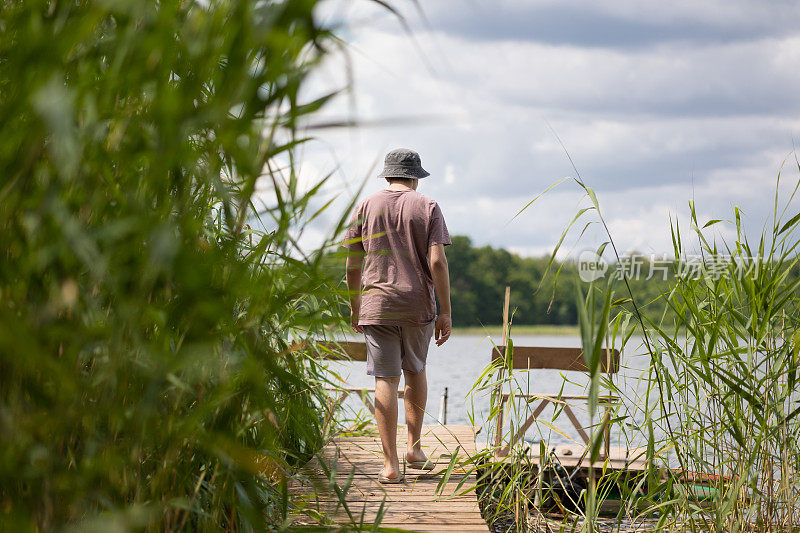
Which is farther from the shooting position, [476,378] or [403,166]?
[403,166]

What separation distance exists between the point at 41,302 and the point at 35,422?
195 millimetres

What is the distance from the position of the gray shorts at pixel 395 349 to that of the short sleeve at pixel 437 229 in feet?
1.50

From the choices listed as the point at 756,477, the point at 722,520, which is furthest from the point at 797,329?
the point at 722,520

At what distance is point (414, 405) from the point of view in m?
3.62

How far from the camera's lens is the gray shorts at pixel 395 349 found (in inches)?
138

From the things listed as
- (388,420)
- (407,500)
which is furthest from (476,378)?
(407,500)

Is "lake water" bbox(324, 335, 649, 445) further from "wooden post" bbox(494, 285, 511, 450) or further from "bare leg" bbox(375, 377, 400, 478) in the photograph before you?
"bare leg" bbox(375, 377, 400, 478)

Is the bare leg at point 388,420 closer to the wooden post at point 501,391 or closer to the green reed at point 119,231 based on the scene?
the wooden post at point 501,391

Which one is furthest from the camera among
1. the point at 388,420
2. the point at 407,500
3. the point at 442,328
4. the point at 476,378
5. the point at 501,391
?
the point at 442,328

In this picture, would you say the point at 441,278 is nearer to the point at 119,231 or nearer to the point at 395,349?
the point at 395,349

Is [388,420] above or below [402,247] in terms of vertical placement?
below

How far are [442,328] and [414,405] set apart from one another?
432 mm

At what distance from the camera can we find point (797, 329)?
2541 mm

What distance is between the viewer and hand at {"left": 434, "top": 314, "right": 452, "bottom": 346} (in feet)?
11.8
